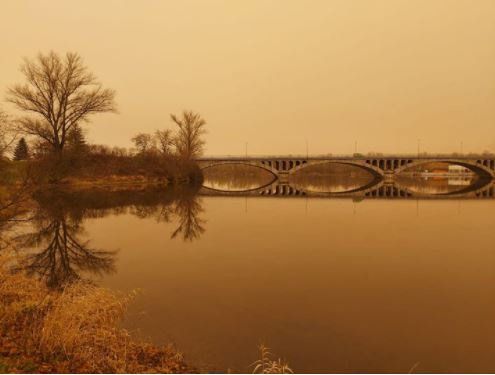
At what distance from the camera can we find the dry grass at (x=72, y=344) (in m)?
5.44

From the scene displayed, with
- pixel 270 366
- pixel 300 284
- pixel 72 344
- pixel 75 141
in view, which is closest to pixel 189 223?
pixel 300 284

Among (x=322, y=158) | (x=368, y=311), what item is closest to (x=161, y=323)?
(x=368, y=311)

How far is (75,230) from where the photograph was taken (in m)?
18.7

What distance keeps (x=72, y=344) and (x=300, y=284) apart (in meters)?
6.36

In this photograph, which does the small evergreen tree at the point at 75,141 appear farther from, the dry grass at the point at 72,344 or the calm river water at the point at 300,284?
the dry grass at the point at 72,344

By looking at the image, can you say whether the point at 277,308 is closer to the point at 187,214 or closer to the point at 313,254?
the point at 313,254

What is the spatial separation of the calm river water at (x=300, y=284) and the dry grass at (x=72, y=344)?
0.66 m

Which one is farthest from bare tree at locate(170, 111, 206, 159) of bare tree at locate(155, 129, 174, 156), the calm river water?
the calm river water

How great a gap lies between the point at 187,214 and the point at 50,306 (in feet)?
60.0

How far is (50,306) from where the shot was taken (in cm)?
718

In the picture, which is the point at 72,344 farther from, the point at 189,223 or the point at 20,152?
the point at 20,152

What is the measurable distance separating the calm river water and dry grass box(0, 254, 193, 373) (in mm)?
663

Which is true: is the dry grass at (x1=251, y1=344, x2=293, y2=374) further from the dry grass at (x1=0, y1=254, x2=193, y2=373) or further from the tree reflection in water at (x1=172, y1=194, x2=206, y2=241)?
the tree reflection in water at (x1=172, y1=194, x2=206, y2=241)

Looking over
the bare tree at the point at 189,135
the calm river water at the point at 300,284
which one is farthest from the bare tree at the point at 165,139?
the calm river water at the point at 300,284
